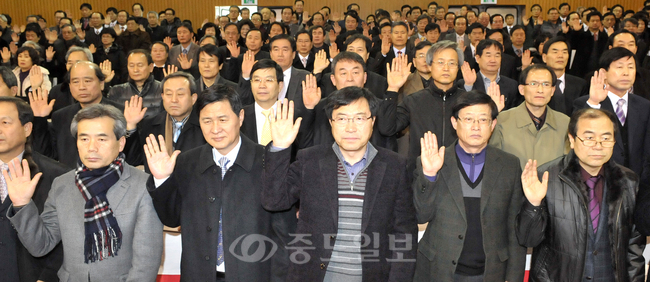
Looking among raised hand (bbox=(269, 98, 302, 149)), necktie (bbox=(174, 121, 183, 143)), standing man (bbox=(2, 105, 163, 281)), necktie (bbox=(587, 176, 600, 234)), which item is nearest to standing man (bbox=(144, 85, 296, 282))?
standing man (bbox=(2, 105, 163, 281))

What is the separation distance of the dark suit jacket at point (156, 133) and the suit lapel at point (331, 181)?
97 cm

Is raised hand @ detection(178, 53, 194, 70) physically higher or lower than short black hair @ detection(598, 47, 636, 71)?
higher

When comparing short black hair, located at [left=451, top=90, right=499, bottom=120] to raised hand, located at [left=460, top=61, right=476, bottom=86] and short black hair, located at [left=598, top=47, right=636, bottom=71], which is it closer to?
short black hair, located at [left=598, top=47, right=636, bottom=71]

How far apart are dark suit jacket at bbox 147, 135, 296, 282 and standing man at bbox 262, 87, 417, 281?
0.48 ft

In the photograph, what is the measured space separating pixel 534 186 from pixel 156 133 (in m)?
2.42

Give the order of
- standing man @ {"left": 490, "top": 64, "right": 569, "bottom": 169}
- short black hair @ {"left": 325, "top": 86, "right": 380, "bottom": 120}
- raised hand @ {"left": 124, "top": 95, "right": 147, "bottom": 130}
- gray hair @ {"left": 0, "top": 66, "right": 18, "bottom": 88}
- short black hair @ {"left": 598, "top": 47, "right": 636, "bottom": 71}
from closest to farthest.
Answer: short black hair @ {"left": 325, "top": 86, "right": 380, "bottom": 120} < standing man @ {"left": 490, "top": 64, "right": 569, "bottom": 169} < raised hand @ {"left": 124, "top": 95, "right": 147, "bottom": 130} < short black hair @ {"left": 598, "top": 47, "right": 636, "bottom": 71} < gray hair @ {"left": 0, "top": 66, "right": 18, "bottom": 88}

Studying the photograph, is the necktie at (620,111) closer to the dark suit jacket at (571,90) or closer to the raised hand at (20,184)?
the dark suit jacket at (571,90)

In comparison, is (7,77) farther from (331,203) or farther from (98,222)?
(331,203)

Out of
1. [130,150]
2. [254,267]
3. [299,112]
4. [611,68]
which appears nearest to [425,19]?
[611,68]

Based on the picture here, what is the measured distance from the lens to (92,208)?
2.14m

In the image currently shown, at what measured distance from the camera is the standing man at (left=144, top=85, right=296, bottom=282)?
2.23 m

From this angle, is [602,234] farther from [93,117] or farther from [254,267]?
[93,117]

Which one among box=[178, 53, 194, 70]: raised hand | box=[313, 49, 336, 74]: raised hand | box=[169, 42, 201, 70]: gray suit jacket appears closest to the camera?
box=[313, 49, 336, 74]: raised hand

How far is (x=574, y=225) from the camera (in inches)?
87.4
